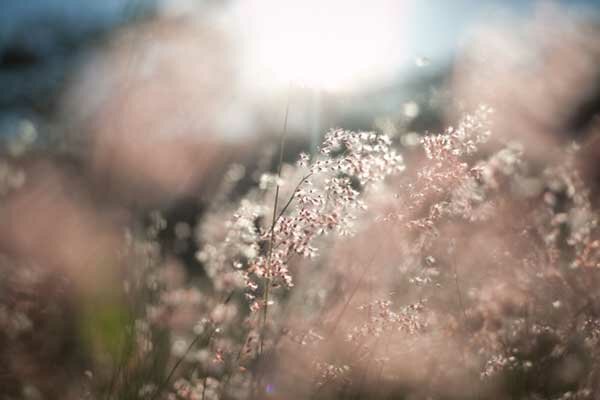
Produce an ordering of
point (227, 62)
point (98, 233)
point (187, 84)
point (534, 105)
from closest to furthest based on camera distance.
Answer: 1. point (98, 233)
2. point (187, 84)
3. point (227, 62)
4. point (534, 105)

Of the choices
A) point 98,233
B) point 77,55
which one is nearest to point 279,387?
point 98,233

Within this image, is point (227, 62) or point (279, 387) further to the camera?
point (227, 62)

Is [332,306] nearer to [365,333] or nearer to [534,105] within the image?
[365,333]

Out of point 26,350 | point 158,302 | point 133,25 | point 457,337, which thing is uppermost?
point 133,25

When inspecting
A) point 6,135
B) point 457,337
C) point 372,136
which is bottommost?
point 457,337

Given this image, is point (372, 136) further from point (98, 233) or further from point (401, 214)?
point (98, 233)

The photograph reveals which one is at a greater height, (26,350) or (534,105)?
(534,105)

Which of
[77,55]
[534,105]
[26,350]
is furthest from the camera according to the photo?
[534,105]

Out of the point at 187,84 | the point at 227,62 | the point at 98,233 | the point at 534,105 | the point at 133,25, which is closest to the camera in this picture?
the point at 133,25

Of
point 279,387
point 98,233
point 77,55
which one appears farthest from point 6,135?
point 279,387
